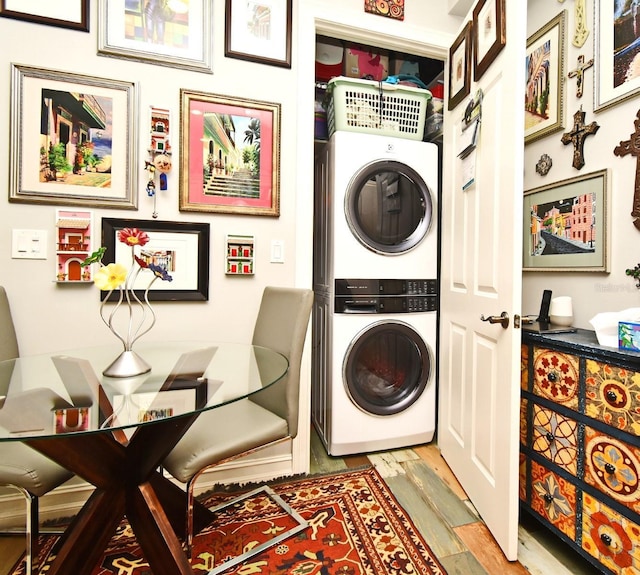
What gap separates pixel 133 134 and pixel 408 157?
1.47 meters

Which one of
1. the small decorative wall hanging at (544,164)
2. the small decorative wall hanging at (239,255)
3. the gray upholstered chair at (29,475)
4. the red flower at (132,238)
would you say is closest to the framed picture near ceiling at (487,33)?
the small decorative wall hanging at (544,164)

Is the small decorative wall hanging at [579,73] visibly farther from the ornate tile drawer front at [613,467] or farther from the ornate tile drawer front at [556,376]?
the ornate tile drawer front at [613,467]

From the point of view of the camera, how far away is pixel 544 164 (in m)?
1.83

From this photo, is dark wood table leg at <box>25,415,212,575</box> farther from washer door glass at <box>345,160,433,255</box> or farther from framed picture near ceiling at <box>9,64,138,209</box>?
washer door glass at <box>345,160,433,255</box>

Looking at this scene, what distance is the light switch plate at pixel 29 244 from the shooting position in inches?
58.7

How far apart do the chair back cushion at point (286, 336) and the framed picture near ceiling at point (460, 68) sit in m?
1.33

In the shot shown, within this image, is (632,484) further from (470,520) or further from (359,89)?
(359,89)

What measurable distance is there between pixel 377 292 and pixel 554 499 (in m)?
1.18

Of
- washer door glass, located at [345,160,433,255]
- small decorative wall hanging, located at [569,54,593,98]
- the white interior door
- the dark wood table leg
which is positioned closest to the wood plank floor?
the white interior door

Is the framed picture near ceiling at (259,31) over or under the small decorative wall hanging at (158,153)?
over

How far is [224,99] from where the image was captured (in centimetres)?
174

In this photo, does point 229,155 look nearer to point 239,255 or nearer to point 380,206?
point 239,255

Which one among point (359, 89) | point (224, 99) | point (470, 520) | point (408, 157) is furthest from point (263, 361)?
point (359, 89)

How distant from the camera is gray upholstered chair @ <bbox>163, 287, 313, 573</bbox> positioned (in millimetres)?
1172
